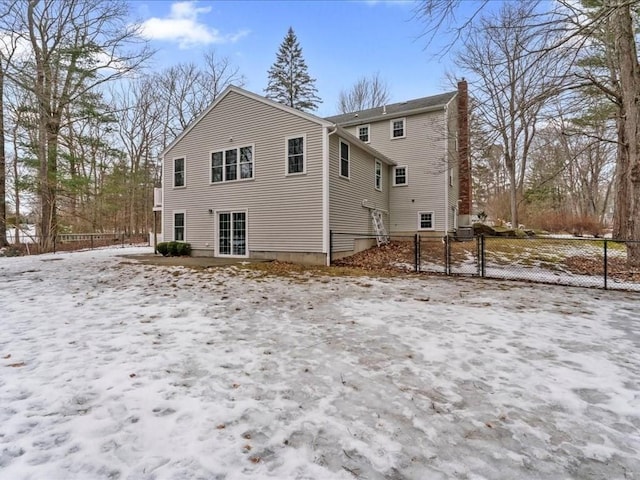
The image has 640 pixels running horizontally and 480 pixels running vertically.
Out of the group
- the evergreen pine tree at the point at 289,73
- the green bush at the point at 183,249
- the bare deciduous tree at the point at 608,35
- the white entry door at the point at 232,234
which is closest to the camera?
the bare deciduous tree at the point at 608,35

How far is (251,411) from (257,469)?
605mm

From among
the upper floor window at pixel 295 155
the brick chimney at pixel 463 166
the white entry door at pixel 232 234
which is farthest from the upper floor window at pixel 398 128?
the white entry door at pixel 232 234

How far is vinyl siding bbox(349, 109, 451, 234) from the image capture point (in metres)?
16.5

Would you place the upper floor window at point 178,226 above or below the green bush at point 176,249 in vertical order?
above

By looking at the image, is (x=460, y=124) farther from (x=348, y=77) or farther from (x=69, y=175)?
(x=69, y=175)

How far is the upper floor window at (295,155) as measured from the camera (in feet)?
37.7

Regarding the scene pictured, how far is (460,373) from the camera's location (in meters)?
3.05

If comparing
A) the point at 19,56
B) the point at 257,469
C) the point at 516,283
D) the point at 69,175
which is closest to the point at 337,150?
the point at 516,283

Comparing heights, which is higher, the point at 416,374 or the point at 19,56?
the point at 19,56

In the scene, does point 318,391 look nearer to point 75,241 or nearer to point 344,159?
point 344,159

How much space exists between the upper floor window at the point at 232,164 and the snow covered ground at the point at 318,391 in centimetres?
825

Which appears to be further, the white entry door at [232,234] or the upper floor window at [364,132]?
the upper floor window at [364,132]

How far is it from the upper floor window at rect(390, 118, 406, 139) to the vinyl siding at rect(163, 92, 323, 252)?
26.5ft

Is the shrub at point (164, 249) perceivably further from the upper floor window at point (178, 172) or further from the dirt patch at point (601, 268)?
the dirt patch at point (601, 268)
